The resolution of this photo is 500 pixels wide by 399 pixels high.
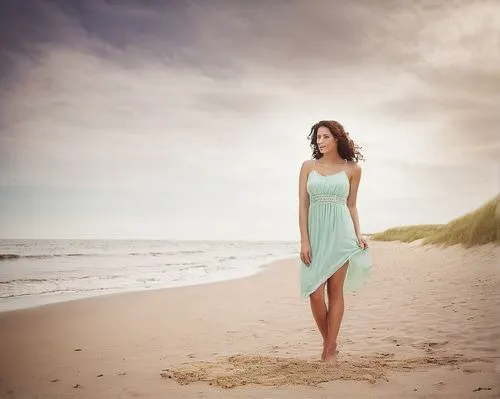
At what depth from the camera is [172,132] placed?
4.84m

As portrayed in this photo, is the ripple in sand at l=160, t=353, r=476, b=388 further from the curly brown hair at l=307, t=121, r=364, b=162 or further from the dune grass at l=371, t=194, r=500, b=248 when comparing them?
the dune grass at l=371, t=194, r=500, b=248

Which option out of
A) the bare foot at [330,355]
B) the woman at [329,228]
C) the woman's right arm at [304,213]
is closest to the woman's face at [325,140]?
Answer: the woman at [329,228]

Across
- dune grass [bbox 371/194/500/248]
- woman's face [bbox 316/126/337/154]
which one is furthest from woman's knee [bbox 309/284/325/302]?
dune grass [bbox 371/194/500/248]

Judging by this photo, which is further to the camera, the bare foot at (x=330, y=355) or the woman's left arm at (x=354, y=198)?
the woman's left arm at (x=354, y=198)

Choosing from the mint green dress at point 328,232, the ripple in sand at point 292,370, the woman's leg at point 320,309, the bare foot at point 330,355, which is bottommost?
the ripple in sand at point 292,370

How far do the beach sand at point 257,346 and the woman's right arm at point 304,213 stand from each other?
0.53 metres

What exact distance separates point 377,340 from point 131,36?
2.77 m

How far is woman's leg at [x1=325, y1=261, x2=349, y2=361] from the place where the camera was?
2439 mm

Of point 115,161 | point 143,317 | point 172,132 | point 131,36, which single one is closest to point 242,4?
point 131,36

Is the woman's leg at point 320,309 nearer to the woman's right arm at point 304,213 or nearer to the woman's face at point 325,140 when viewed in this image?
the woman's right arm at point 304,213

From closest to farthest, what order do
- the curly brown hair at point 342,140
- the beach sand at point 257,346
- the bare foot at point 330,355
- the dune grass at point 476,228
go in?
the beach sand at point 257,346, the bare foot at point 330,355, the curly brown hair at point 342,140, the dune grass at point 476,228

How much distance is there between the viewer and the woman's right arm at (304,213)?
2.51m

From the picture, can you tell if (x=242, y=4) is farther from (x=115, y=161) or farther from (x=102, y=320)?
(x=102, y=320)

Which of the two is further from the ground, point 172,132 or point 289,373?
point 172,132
